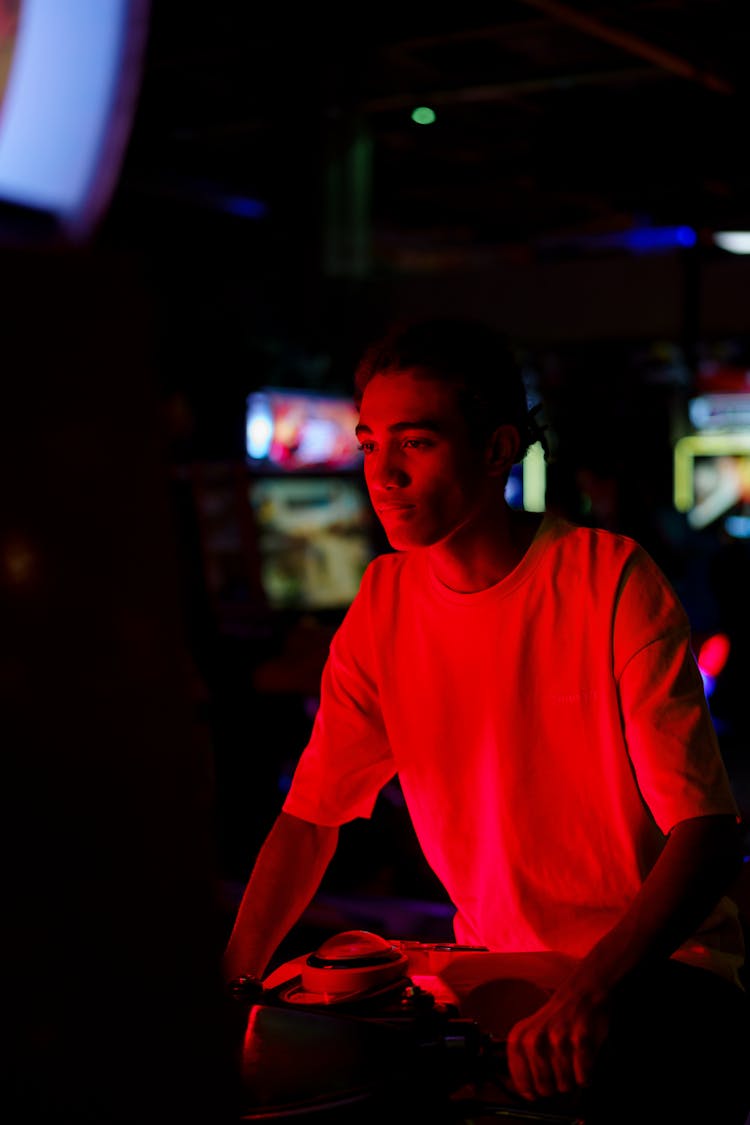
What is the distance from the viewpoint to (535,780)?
5.24ft

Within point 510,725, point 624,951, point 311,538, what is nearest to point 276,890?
point 510,725

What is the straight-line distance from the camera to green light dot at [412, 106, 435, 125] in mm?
7836

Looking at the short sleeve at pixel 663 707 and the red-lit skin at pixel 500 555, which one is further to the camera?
the short sleeve at pixel 663 707

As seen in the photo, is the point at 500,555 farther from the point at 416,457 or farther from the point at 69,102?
the point at 69,102

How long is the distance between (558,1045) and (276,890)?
1.78ft

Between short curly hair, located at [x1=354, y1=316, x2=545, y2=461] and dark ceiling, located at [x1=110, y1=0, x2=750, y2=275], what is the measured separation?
4.50 metres

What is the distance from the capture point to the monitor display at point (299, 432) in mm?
6066

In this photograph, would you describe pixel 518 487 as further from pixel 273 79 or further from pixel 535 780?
pixel 535 780

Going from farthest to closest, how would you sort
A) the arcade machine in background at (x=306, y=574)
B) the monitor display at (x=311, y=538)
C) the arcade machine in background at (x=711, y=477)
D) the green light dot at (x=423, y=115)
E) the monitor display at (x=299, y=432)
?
the arcade machine in background at (x=711, y=477) < the green light dot at (x=423, y=115) < the monitor display at (x=299, y=432) < the monitor display at (x=311, y=538) < the arcade machine in background at (x=306, y=574)

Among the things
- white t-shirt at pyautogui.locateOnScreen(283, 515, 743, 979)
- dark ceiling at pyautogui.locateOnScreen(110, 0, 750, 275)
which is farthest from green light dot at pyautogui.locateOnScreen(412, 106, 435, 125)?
white t-shirt at pyautogui.locateOnScreen(283, 515, 743, 979)

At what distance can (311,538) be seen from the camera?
5.77 metres

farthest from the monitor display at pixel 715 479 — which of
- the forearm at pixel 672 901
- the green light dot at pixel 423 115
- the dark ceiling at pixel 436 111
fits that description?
the forearm at pixel 672 901

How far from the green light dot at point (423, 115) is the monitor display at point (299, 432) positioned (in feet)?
7.80

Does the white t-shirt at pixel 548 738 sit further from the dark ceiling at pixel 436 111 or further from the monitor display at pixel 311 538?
the dark ceiling at pixel 436 111
